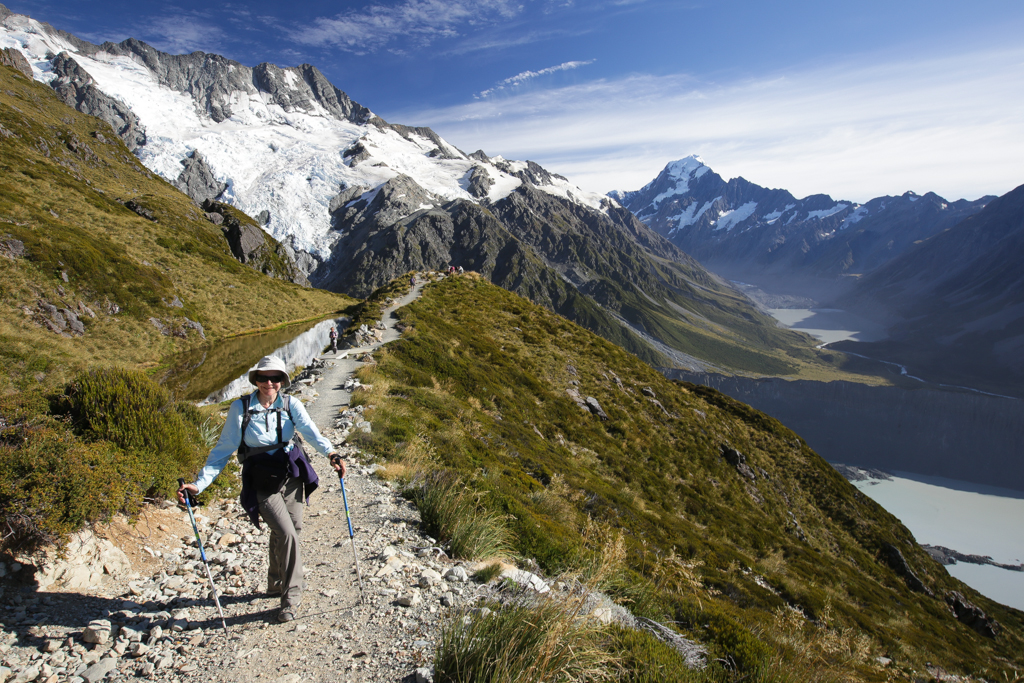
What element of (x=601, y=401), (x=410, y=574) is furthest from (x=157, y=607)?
(x=601, y=401)

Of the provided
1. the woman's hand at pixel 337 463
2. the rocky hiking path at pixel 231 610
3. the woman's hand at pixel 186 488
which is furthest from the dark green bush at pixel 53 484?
the woman's hand at pixel 337 463

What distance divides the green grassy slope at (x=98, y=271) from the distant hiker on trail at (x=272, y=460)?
300 inches

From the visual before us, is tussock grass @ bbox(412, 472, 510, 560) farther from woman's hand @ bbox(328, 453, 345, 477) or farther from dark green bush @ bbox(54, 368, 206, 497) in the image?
dark green bush @ bbox(54, 368, 206, 497)

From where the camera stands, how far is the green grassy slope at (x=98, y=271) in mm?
30156

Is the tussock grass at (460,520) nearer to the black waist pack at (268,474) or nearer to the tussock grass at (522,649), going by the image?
the tussock grass at (522,649)

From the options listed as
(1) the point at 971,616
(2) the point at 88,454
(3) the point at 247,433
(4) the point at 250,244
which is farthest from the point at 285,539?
(4) the point at 250,244

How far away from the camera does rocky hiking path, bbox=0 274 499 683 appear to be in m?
4.31

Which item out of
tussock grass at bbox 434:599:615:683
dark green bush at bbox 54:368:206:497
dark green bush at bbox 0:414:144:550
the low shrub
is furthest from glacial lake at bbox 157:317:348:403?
tussock grass at bbox 434:599:615:683

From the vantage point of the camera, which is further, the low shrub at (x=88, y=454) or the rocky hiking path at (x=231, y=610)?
the low shrub at (x=88, y=454)

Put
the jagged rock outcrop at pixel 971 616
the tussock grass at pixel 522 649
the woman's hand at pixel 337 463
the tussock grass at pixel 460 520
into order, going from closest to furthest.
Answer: the tussock grass at pixel 522 649, the woman's hand at pixel 337 463, the tussock grass at pixel 460 520, the jagged rock outcrop at pixel 971 616

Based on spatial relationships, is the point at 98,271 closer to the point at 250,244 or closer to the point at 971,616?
the point at 250,244

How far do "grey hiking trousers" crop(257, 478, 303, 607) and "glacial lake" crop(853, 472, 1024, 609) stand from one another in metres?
139

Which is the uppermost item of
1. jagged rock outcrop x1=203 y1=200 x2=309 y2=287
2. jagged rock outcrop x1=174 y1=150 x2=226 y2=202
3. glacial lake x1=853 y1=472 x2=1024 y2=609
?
jagged rock outcrop x1=174 y1=150 x2=226 y2=202

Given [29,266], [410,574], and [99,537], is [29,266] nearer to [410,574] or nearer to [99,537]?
[99,537]
